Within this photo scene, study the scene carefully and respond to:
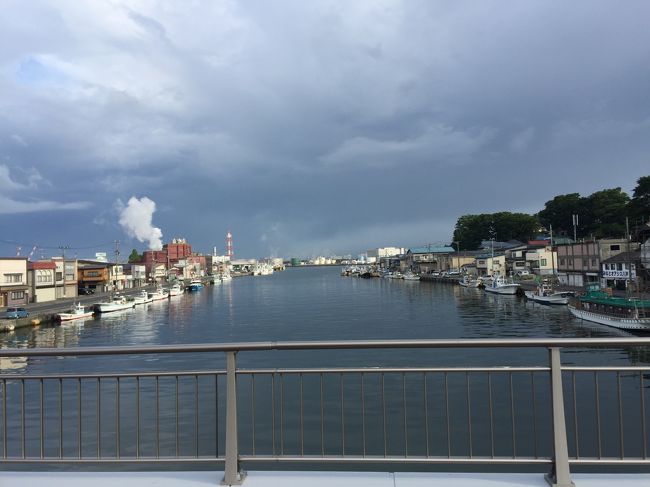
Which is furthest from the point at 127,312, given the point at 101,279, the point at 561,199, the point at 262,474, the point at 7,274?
the point at 561,199

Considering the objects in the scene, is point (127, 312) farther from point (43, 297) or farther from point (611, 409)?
point (611, 409)

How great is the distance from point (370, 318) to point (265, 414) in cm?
3306

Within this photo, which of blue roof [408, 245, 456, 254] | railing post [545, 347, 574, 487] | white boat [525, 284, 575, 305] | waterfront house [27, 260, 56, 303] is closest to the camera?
railing post [545, 347, 574, 487]

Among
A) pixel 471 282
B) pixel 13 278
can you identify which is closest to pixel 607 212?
pixel 471 282

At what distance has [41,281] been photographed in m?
68.3

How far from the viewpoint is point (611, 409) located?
16.3 metres

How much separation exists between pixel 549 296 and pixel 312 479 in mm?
60755

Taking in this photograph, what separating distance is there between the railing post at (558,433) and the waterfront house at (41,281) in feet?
244

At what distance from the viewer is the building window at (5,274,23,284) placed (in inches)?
2285

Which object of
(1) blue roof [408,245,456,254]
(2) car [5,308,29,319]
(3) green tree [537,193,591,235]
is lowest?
(2) car [5,308,29,319]

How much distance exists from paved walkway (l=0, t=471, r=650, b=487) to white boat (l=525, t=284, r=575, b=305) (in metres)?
57.1

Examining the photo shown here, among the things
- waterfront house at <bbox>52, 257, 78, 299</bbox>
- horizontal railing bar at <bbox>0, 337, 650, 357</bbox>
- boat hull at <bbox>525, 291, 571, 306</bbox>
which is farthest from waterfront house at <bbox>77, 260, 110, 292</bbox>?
horizontal railing bar at <bbox>0, 337, 650, 357</bbox>

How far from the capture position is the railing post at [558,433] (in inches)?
153

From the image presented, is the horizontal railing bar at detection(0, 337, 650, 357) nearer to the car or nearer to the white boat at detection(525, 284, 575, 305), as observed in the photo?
the car
